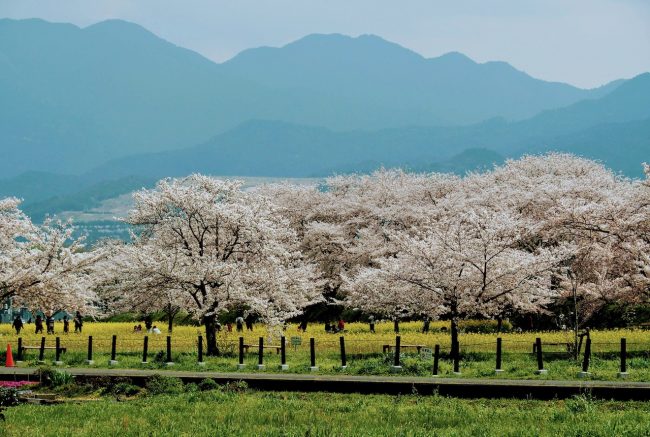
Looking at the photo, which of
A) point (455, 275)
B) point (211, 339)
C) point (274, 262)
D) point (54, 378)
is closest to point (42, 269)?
point (211, 339)

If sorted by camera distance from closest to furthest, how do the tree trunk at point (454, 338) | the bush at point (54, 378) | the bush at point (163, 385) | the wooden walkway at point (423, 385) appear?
the wooden walkway at point (423, 385) < the bush at point (163, 385) < the bush at point (54, 378) < the tree trunk at point (454, 338)

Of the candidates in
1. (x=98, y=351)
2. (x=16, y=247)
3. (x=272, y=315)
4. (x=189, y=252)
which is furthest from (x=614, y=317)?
(x=16, y=247)

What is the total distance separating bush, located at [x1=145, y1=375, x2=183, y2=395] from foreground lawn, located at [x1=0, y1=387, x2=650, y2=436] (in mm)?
1724

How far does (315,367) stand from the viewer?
30.9 metres

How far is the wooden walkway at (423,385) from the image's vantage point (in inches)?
903

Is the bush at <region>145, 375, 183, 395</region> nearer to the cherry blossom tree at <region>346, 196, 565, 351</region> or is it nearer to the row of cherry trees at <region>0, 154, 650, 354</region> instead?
the row of cherry trees at <region>0, 154, 650, 354</region>

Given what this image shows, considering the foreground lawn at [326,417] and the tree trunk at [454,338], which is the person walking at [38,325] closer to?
the tree trunk at [454,338]

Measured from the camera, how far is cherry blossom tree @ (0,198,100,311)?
3672cm

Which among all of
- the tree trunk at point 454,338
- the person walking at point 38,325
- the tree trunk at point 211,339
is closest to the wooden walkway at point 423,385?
the tree trunk at point 454,338

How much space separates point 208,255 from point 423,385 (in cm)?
1949

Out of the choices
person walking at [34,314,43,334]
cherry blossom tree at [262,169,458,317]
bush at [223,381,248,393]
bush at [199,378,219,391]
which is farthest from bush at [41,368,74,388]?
cherry blossom tree at [262,169,458,317]

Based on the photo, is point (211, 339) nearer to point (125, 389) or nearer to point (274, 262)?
point (274, 262)

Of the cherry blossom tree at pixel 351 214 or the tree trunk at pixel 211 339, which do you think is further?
the cherry blossom tree at pixel 351 214

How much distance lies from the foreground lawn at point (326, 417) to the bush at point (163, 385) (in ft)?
A: 5.66
